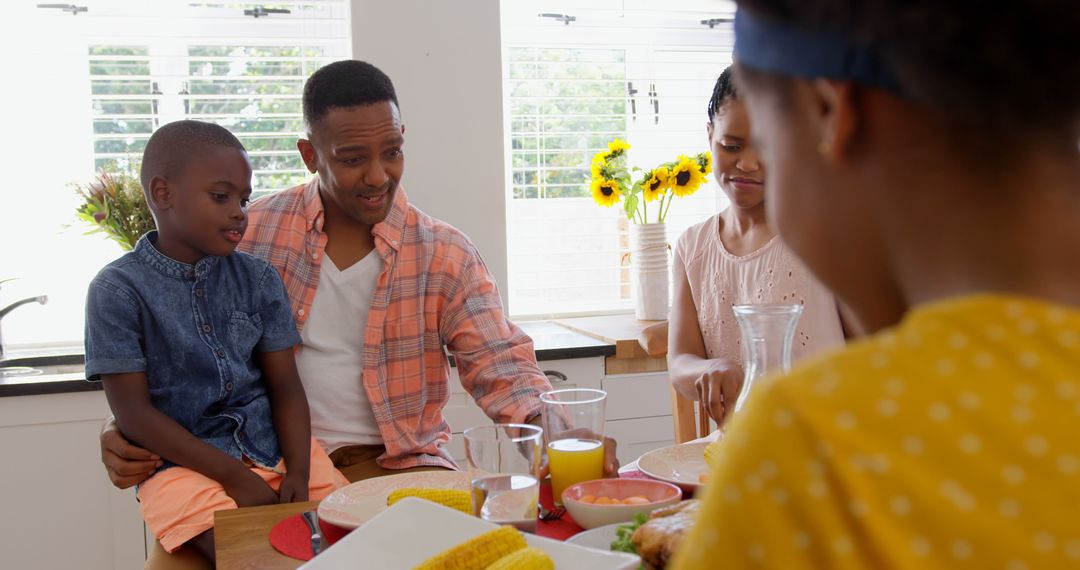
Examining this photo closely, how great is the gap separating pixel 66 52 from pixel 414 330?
71.1 inches

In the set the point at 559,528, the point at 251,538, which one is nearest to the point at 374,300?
the point at 251,538

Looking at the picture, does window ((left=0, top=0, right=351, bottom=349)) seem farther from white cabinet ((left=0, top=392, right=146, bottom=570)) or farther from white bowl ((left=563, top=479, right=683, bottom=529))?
white bowl ((left=563, top=479, right=683, bottom=529))

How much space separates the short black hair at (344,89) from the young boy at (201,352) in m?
0.24

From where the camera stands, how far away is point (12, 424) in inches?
97.0

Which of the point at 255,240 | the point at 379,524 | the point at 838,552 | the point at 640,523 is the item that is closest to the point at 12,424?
the point at 255,240

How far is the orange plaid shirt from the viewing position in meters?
1.98

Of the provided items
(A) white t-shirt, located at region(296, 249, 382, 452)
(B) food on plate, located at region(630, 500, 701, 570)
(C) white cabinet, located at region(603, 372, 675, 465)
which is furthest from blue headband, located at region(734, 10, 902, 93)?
(C) white cabinet, located at region(603, 372, 675, 465)

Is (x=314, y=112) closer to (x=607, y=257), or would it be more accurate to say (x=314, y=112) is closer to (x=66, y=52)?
(x=66, y=52)

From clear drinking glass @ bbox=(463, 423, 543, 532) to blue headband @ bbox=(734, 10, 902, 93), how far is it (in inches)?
26.0

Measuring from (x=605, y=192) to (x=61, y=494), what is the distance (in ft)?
6.26

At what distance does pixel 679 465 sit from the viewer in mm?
1395

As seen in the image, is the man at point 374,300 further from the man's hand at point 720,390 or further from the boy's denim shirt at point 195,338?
the man's hand at point 720,390

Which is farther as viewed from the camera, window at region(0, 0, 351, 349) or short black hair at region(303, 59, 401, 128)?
window at region(0, 0, 351, 349)

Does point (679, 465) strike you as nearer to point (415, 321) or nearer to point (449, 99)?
point (415, 321)
